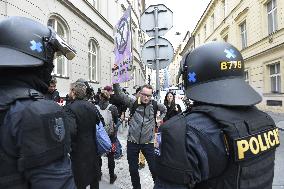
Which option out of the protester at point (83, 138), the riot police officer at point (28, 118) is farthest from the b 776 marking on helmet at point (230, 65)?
the protester at point (83, 138)

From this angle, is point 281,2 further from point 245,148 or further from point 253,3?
point 245,148

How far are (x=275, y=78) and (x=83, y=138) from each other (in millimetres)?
16147

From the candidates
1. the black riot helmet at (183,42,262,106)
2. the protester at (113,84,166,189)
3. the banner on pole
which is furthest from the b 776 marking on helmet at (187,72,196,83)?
the banner on pole

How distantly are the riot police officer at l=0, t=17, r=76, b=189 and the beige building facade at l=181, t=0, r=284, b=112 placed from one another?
41.1 ft

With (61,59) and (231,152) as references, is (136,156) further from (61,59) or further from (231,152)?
(61,59)

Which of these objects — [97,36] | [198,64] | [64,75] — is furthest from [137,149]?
[97,36]

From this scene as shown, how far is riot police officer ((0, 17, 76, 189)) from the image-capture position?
1.32 m

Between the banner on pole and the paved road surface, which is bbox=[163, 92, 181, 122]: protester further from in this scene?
the banner on pole

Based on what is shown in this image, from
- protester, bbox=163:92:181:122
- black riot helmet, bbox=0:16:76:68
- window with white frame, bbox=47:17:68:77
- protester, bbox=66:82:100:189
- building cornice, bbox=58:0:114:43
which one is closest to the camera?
black riot helmet, bbox=0:16:76:68

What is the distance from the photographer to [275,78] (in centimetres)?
1791

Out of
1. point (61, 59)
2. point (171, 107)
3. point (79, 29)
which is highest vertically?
point (79, 29)

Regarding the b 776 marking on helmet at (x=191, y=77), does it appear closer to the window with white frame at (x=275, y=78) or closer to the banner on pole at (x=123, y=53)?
the banner on pole at (x=123, y=53)

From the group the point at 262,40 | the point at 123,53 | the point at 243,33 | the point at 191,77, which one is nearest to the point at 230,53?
the point at 191,77

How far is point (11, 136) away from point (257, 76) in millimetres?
20431
